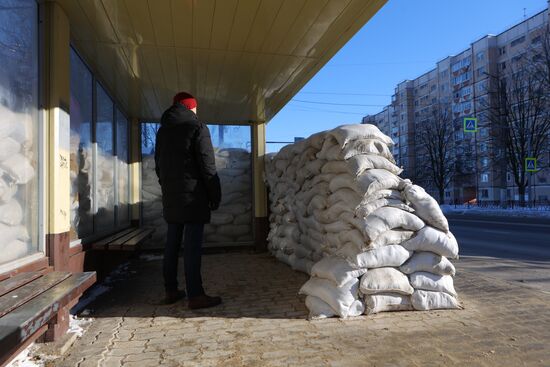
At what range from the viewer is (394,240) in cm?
351

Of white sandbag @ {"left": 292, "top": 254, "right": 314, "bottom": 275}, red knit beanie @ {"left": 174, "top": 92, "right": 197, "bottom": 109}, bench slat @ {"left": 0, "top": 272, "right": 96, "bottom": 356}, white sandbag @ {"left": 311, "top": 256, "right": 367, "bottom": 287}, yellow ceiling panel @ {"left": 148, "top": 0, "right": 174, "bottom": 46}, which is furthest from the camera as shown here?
white sandbag @ {"left": 292, "top": 254, "right": 314, "bottom": 275}

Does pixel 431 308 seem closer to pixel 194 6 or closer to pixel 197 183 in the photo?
pixel 197 183

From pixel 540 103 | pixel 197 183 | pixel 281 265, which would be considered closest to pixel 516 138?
pixel 540 103

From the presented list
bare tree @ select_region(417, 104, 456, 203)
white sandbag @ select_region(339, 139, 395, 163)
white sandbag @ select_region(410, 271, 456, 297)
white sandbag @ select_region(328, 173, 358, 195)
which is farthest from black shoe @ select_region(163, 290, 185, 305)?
bare tree @ select_region(417, 104, 456, 203)

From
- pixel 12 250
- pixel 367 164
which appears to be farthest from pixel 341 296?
pixel 12 250

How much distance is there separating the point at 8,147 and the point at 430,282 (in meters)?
3.44

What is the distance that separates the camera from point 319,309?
3467 mm

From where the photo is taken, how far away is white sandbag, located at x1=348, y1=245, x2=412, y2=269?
3391 millimetres

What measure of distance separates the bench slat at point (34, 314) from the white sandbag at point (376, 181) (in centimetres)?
235

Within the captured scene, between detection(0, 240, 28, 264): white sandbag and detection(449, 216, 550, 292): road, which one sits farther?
detection(449, 216, 550, 292): road

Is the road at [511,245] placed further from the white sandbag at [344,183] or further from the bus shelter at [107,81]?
the white sandbag at [344,183]

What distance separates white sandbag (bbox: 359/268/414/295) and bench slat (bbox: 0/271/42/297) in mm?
2424

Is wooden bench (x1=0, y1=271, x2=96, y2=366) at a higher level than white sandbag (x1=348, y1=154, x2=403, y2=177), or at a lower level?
lower

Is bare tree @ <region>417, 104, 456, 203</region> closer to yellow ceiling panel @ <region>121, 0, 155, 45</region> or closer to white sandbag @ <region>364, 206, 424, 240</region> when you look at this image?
white sandbag @ <region>364, 206, 424, 240</region>
